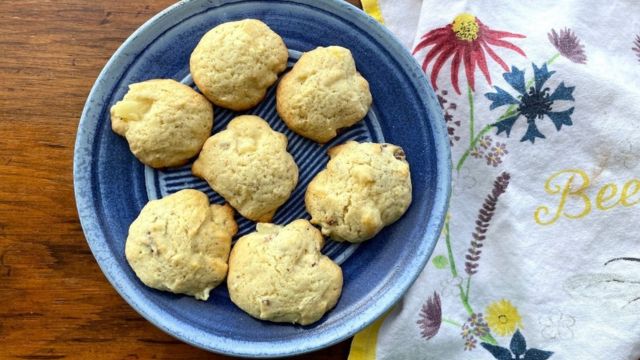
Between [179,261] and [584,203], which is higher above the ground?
[584,203]

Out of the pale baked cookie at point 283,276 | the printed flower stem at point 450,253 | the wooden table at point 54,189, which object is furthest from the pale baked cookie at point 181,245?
the printed flower stem at point 450,253

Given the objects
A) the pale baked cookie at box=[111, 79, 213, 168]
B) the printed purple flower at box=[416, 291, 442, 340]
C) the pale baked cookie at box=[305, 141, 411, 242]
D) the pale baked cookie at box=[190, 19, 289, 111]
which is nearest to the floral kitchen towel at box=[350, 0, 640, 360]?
the printed purple flower at box=[416, 291, 442, 340]

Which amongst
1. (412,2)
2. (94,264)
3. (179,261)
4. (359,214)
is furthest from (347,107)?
(94,264)

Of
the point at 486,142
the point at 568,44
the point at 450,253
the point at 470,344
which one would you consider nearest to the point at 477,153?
the point at 486,142

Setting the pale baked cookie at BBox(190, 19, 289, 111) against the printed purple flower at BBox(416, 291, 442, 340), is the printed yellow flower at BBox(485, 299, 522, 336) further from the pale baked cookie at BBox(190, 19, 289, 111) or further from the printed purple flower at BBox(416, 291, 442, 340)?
the pale baked cookie at BBox(190, 19, 289, 111)

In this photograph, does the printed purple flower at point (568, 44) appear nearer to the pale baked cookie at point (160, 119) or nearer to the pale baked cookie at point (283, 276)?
the pale baked cookie at point (283, 276)

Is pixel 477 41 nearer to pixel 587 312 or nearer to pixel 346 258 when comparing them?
pixel 346 258
